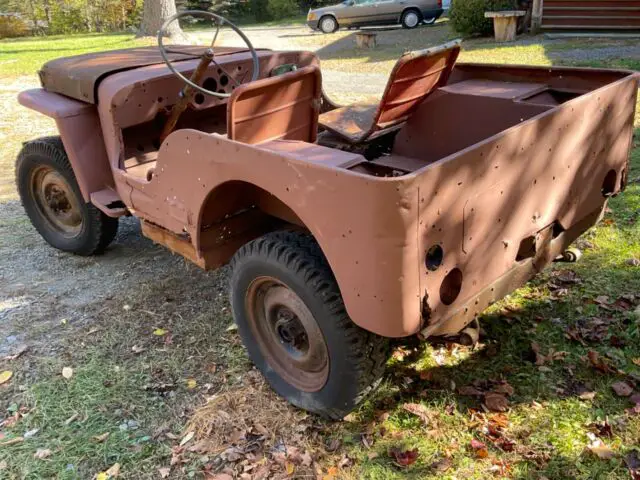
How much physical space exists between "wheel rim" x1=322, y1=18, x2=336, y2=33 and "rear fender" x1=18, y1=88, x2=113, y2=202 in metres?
17.6

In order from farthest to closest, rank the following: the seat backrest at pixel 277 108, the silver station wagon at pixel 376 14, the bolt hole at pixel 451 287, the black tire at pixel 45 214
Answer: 1. the silver station wagon at pixel 376 14
2. the black tire at pixel 45 214
3. the seat backrest at pixel 277 108
4. the bolt hole at pixel 451 287

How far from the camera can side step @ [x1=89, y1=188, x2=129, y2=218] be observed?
12.2ft

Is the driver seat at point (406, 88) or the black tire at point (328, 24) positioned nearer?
the driver seat at point (406, 88)

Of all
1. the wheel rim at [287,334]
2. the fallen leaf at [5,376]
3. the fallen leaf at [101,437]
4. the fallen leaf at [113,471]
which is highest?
the wheel rim at [287,334]

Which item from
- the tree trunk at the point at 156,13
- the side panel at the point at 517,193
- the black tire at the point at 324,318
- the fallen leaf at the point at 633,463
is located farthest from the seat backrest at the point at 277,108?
the tree trunk at the point at 156,13

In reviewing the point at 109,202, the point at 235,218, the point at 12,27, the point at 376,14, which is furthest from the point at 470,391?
the point at 12,27

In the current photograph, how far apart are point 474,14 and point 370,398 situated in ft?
44.3

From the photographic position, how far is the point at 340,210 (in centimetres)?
216

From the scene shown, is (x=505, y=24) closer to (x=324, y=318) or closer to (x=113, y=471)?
(x=324, y=318)

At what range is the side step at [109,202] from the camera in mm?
3729

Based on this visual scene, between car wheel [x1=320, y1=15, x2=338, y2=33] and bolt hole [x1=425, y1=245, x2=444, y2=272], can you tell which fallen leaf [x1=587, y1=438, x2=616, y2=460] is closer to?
bolt hole [x1=425, y1=245, x2=444, y2=272]

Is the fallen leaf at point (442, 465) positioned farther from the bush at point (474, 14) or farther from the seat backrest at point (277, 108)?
the bush at point (474, 14)

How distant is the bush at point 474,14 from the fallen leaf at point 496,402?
13259 mm

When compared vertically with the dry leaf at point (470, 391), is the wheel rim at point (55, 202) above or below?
above
